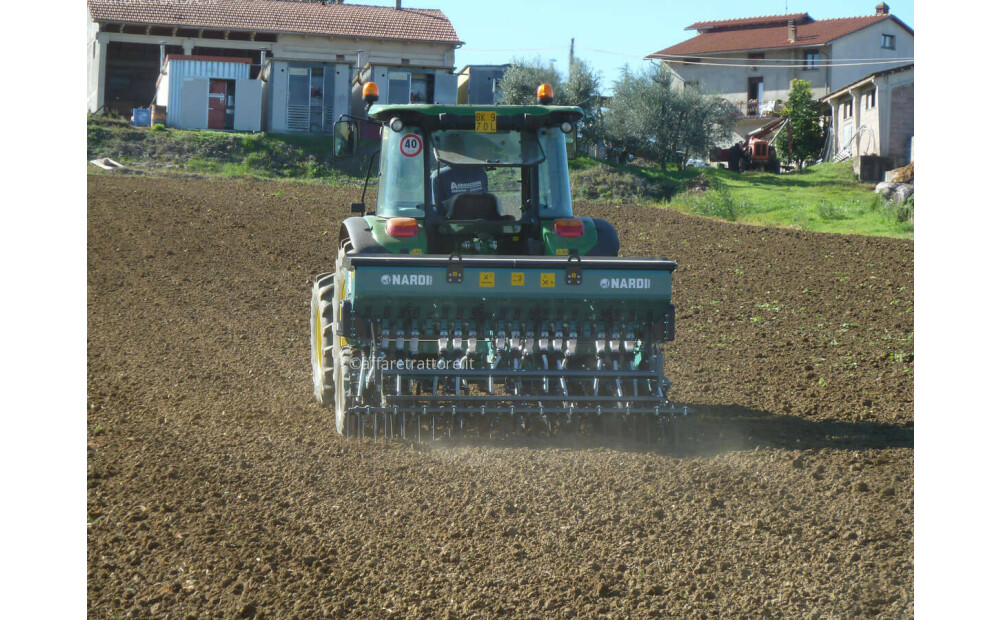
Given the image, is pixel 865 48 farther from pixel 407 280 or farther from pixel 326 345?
pixel 407 280

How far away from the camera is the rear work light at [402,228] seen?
24.0 feet

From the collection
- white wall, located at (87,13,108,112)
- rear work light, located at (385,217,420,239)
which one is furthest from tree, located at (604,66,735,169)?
rear work light, located at (385,217,420,239)

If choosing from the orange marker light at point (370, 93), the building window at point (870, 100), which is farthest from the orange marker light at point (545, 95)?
the building window at point (870, 100)

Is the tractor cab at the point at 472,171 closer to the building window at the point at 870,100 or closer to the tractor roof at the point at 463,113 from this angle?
the tractor roof at the point at 463,113

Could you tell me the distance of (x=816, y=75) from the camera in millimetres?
46781

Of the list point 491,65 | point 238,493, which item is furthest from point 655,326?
point 491,65

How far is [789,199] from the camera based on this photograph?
26.1 metres

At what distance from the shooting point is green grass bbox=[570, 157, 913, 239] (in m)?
21.5

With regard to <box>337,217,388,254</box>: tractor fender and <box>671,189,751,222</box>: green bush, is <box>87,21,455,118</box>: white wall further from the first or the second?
<box>337,217,388,254</box>: tractor fender

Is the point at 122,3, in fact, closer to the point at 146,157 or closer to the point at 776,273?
the point at 146,157

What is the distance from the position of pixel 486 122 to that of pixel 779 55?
44415mm

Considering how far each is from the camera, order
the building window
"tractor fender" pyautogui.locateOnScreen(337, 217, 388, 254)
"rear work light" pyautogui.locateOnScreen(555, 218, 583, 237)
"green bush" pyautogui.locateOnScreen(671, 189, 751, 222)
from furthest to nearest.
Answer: the building window → "green bush" pyautogui.locateOnScreen(671, 189, 751, 222) → "rear work light" pyautogui.locateOnScreen(555, 218, 583, 237) → "tractor fender" pyautogui.locateOnScreen(337, 217, 388, 254)

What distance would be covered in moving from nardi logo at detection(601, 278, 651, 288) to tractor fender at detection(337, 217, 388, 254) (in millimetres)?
1591

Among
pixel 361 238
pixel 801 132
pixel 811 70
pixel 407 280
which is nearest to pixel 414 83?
pixel 801 132
